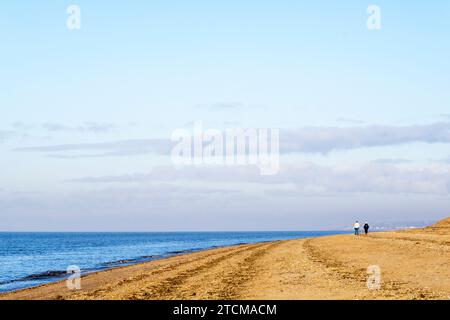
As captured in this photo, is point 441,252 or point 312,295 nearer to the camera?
point 312,295

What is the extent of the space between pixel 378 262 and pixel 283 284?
39.3ft

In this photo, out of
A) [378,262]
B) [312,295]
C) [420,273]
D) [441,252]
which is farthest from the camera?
[441,252]

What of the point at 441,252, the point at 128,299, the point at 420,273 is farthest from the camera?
the point at 441,252

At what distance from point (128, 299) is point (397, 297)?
10.8 meters

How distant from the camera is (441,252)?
37906 millimetres
